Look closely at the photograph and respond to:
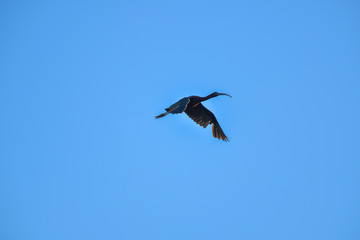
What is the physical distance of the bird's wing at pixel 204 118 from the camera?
2359 centimetres

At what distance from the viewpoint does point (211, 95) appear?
72.7ft

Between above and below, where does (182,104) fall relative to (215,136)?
below

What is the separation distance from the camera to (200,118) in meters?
23.9

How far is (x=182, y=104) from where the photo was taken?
61.8 feet

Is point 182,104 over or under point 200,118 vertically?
under

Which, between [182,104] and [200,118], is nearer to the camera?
[182,104]

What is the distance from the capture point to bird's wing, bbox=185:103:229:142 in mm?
23594

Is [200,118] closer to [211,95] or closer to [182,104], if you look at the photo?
[211,95]

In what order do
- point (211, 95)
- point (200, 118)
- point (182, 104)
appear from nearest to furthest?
1. point (182, 104)
2. point (211, 95)
3. point (200, 118)

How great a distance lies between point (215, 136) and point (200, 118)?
4.21ft

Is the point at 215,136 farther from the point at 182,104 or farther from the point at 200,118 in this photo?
the point at 182,104


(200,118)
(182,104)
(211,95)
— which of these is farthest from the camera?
(200,118)

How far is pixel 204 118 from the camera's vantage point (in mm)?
23938

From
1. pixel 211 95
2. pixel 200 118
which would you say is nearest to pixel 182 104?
pixel 211 95
